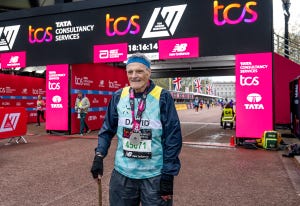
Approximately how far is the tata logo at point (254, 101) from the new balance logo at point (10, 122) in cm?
805

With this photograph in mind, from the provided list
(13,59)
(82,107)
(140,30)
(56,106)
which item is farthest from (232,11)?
(13,59)

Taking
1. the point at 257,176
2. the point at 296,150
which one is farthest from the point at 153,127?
the point at 296,150

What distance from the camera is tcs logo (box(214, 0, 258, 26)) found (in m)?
10.2

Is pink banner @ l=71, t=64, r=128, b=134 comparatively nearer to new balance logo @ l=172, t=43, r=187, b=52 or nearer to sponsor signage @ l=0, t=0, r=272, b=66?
sponsor signage @ l=0, t=0, r=272, b=66

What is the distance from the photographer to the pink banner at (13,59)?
565 inches

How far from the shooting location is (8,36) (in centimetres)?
1462

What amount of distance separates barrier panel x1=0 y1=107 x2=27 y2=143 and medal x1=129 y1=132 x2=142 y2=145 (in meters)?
8.83

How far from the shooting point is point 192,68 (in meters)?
18.1

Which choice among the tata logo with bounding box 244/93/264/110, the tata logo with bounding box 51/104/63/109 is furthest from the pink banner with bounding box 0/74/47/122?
the tata logo with bounding box 244/93/264/110

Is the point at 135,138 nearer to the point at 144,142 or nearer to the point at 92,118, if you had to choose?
the point at 144,142

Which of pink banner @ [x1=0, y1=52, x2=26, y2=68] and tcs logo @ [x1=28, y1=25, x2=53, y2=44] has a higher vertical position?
tcs logo @ [x1=28, y1=25, x2=53, y2=44]

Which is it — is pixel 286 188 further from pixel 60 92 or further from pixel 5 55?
pixel 5 55

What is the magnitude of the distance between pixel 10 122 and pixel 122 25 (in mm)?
5636

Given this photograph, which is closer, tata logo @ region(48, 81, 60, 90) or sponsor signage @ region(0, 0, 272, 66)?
sponsor signage @ region(0, 0, 272, 66)
